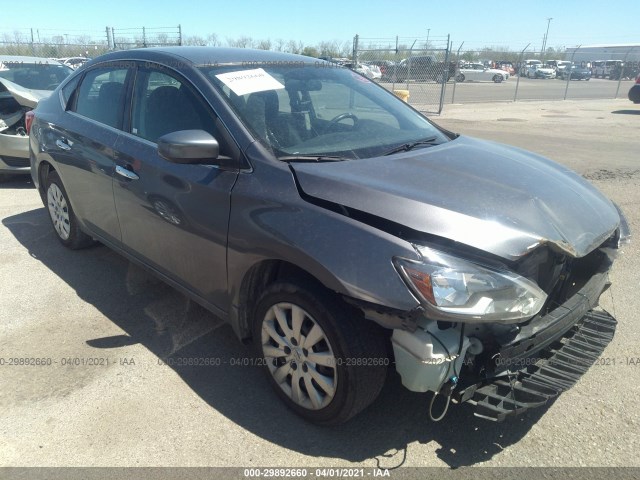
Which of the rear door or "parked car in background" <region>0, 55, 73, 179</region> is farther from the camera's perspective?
"parked car in background" <region>0, 55, 73, 179</region>

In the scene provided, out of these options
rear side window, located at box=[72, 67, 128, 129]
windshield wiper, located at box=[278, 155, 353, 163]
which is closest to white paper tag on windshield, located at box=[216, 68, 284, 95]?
windshield wiper, located at box=[278, 155, 353, 163]

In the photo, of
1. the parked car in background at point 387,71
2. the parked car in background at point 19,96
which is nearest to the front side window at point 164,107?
the parked car in background at point 19,96

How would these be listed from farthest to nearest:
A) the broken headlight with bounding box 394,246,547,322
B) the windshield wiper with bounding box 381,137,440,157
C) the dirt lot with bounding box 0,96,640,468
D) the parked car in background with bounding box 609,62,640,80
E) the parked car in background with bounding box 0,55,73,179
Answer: the parked car in background with bounding box 609,62,640,80 → the parked car in background with bounding box 0,55,73,179 → the windshield wiper with bounding box 381,137,440,157 → the dirt lot with bounding box 0,96,640,468 → the broken headlight with bounding box 394,246,547,322

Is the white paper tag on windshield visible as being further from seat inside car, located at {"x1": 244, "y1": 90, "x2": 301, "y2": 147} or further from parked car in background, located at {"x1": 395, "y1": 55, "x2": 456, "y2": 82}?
parked car in background, located at {"x1": 395, "y1": 55, "x2": 456, "y2": 82}

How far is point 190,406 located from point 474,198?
183 centimetres

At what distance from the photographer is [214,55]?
11.1 feet

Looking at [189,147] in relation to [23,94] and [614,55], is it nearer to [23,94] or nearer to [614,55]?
[23,94]

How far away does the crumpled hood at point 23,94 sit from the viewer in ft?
23.5

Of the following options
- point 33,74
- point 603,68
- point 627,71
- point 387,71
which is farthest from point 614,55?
point 33,74

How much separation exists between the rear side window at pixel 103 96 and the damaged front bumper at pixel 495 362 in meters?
2.68

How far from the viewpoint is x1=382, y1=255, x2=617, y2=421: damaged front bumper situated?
2.15 meters

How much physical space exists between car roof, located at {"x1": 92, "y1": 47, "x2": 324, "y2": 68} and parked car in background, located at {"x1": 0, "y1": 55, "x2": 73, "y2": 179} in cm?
387

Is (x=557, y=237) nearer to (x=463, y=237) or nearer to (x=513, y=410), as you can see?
(x=463, y=237)

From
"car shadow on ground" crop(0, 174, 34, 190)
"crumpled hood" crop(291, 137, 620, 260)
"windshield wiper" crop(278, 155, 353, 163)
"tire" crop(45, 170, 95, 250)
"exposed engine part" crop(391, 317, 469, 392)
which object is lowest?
"car shadow on ground" crop(0, 174, 34, 190)
